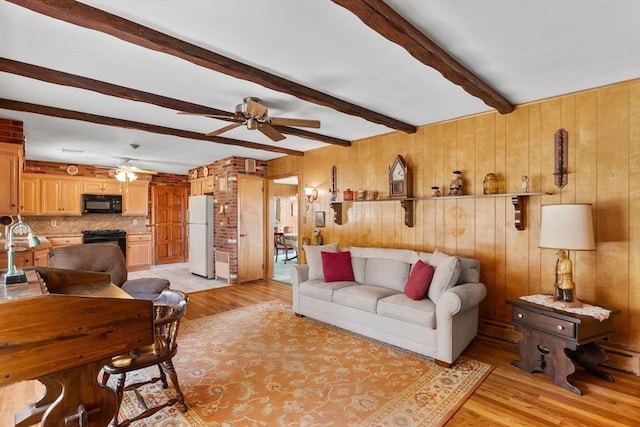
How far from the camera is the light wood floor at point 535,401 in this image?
217cm

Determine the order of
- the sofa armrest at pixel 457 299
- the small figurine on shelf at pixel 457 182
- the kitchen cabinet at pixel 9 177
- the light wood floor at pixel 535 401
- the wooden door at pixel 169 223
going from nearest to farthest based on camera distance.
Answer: the light wood floor at pixel 535 401 < the sofa armrest at pixel 457 299 < the kitchen cabinet at pixel 9 177 < the small figurine on shelf at pixel 457 182 < the wooden door at pixel 169 223

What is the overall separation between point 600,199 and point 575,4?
190cm

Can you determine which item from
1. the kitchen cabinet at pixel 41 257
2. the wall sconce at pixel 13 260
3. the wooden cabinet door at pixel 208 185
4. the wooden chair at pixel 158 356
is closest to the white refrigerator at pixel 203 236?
the wooden cabinet door at pixel 208 185

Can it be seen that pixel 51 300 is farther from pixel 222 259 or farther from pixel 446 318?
pixel 222 259

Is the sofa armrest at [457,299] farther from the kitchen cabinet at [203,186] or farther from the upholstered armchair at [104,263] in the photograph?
the kitchen cabinet at [203,186]

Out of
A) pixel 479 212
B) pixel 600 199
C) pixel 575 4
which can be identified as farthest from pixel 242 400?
pixel 600 199

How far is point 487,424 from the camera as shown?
213 centimetres

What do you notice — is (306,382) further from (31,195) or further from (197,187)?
(31,195)

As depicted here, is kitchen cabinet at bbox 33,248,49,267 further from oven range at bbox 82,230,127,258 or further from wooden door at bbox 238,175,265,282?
wooden door at bbox 238,175,265,282

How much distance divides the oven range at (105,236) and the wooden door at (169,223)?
0.92 metres

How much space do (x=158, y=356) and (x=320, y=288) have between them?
2128 mm

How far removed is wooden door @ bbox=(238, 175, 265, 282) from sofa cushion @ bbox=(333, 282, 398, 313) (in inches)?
116

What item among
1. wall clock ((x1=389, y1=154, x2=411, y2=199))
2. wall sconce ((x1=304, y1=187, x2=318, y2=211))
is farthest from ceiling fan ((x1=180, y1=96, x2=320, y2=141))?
wall sconce ((x1=304, y1=187, x2=318, y2=211))

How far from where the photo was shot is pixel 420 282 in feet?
10.8
